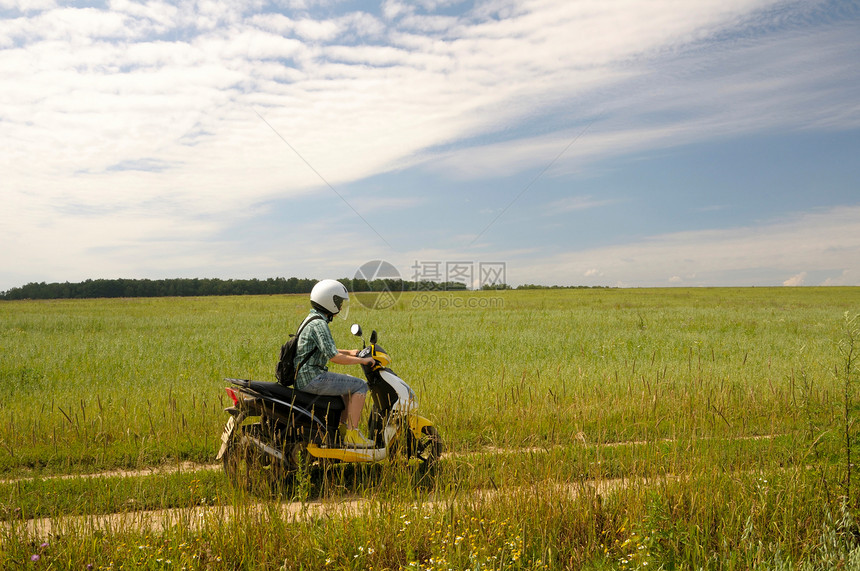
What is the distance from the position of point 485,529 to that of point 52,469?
608 cm

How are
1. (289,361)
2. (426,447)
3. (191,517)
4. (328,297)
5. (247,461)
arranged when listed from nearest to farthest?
(191,517), (247,461), (289,361), (328,297), (426,447)

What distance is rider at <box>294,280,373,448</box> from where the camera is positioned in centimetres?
598

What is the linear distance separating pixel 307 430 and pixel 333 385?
0.60m

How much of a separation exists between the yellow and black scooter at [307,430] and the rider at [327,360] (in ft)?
0.35

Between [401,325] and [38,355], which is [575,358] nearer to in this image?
[401,325]

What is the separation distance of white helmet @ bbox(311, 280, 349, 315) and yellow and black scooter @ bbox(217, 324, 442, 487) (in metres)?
0.46

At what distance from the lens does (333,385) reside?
611 centimetres

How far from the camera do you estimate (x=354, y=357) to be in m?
6.12

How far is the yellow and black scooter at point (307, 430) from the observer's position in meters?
5.79

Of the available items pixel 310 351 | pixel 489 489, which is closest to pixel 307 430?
pixel 310 351

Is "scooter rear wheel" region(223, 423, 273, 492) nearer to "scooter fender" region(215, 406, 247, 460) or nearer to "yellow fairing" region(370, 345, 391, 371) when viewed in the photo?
"scooter fender" region(215, 406, 247, 460)

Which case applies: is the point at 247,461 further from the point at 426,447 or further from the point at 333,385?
the point at 426,447

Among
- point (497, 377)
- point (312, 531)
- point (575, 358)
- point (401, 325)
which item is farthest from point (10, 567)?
point (401, 325)

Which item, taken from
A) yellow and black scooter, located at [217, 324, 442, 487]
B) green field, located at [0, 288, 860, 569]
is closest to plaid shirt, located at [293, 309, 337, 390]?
yellow and black scooter, located at [217, 324, 442, 487]
